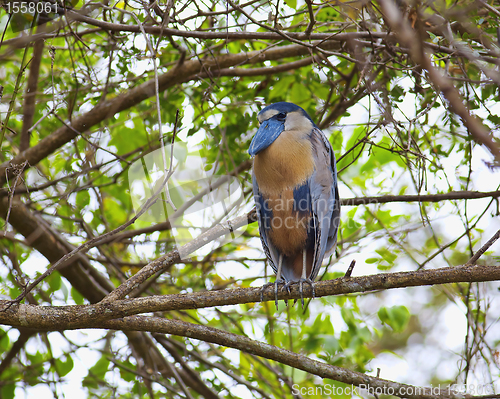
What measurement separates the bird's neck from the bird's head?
7cm

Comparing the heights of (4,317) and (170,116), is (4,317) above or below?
below

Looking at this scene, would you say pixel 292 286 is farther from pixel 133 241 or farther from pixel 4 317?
pixel 133 241

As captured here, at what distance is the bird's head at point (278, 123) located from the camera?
2.76 m

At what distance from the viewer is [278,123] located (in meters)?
2.84

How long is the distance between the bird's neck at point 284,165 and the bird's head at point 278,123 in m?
0.07

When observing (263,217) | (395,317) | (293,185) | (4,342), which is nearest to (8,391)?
(4,342)

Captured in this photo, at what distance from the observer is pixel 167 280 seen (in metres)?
3.77

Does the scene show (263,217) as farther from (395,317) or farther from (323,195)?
(395,317)

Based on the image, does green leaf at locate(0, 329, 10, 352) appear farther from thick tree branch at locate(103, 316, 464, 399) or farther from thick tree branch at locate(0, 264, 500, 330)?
thick tree branch at locate(103, 316, 464, 399)

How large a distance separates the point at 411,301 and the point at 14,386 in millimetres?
7391

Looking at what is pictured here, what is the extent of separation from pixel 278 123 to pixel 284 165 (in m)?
0.29

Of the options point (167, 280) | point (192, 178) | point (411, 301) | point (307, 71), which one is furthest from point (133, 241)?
point (411, 301)

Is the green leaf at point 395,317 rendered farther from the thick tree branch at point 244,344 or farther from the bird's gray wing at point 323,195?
the thick tree branch at point 244,344

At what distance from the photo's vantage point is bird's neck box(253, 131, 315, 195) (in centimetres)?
276
